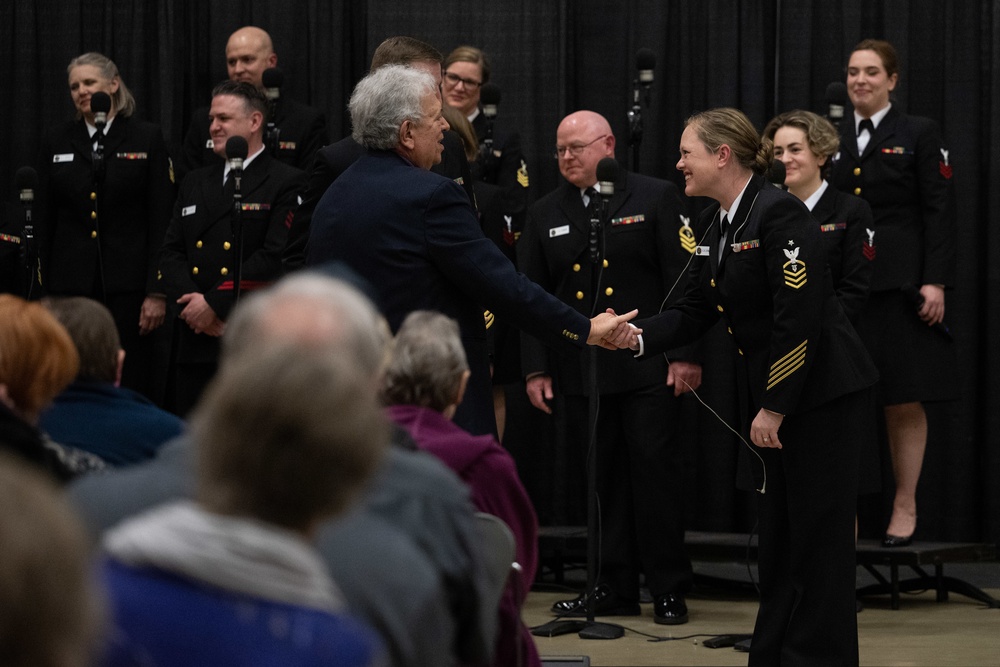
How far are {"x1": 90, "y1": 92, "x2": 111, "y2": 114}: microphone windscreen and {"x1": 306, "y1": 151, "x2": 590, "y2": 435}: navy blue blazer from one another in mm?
2371

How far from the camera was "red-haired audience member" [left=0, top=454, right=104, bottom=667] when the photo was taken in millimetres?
993

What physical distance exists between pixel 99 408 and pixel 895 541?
3.84 m

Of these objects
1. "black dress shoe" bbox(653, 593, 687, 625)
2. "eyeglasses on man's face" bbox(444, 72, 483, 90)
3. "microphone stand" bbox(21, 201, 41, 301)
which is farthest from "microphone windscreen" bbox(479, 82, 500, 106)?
"black dress shoe" bbox(653, 593, 687, 625)

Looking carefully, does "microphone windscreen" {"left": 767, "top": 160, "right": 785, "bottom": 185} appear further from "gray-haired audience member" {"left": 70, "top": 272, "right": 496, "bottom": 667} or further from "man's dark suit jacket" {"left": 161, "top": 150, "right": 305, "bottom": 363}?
"gray-haired audience member" {"left": 70, "top": 272, "right": 496, "bottom": 667}

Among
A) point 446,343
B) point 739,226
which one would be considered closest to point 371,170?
point 739,226

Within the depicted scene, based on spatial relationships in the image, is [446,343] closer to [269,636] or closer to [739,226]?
[269,636]

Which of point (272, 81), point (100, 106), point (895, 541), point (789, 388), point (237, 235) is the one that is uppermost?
point (272, 81)

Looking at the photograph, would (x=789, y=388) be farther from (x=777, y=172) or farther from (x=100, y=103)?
(x=100, y=103)

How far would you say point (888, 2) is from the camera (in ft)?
20.9

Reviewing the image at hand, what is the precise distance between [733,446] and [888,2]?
6.91 ft

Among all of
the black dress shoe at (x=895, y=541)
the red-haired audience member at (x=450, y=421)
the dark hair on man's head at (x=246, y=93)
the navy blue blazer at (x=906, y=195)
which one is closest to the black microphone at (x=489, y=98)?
the dark hair on man's head at (x=246, y=93)

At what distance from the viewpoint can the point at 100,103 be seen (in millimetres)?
5703

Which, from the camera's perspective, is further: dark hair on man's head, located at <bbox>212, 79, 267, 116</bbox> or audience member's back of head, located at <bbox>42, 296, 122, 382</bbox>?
dark hair on man's head, located at <bbox>212, 79, 267, 116</bbox>

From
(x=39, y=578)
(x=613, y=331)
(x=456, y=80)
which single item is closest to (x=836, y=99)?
(x=456, y=80)
